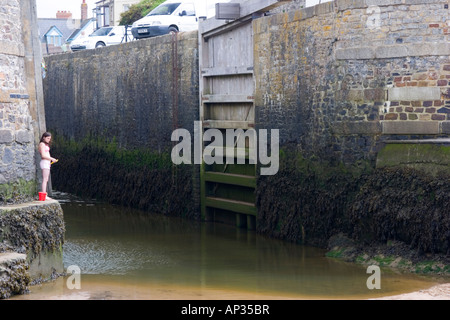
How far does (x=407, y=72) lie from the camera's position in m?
12.6

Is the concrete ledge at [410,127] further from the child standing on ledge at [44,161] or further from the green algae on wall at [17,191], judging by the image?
the green algae on wall at [17,191]

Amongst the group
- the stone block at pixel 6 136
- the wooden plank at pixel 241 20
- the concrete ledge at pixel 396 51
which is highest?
the wooden plank at pixel 241 20

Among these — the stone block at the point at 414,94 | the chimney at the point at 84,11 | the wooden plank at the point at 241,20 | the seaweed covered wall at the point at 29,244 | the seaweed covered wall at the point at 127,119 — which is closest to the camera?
the seaweed covered wall at the point at 29,244

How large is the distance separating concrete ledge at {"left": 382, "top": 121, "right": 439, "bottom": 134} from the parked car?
64.9 feet

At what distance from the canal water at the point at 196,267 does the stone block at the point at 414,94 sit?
2736 mm

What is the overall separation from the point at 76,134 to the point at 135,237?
8.56m

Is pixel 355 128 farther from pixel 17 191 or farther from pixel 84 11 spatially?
pixel 84 11

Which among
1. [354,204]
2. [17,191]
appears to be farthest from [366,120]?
[17,191]

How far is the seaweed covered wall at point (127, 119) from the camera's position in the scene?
723 inches

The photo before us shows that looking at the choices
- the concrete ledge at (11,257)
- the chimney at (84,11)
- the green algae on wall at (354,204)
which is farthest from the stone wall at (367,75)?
the chimney at (84,11)

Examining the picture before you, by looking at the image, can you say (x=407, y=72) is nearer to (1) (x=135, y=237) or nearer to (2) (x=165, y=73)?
(1) (x=135, y=237)

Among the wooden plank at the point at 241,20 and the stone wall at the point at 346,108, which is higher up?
the wooden plank at the point at 241,20

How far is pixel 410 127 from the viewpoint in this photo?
41.1 ft
